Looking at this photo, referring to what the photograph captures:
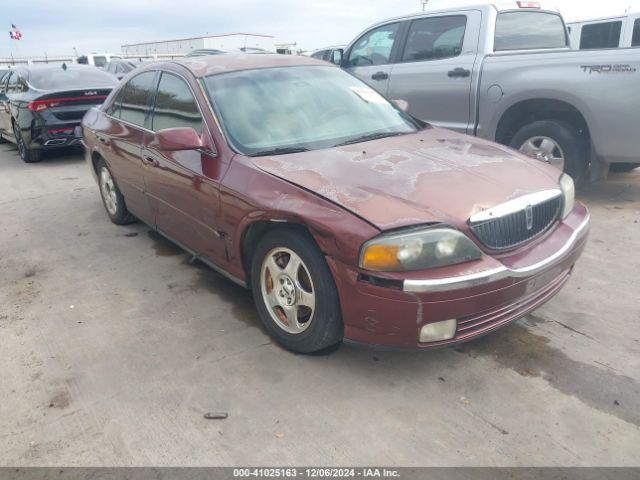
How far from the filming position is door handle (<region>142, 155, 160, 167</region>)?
3941 mm

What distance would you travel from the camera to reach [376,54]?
22.4ft

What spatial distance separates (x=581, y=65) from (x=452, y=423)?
155 inches

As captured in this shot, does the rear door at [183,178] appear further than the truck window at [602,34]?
No

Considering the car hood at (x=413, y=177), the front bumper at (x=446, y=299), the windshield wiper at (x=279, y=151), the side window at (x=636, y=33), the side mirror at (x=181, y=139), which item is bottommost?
the front bumper at (x=446, y=299)

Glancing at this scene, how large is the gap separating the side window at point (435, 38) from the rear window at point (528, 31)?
1.40 feet

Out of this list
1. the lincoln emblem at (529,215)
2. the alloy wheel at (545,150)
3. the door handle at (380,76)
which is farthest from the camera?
the door handle at (380,76)

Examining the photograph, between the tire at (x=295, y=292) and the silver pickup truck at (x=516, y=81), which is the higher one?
the silver pickup truck at (x=516, y=81)

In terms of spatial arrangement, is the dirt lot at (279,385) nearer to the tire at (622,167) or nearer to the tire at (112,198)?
the tire at (112,198)

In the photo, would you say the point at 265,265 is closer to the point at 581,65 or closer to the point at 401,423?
the point at 401,423

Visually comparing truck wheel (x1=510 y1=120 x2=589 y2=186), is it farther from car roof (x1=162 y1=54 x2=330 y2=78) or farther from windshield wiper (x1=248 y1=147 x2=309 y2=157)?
windshield wiper (x1=248 y1=147 x2=309 y2=157)

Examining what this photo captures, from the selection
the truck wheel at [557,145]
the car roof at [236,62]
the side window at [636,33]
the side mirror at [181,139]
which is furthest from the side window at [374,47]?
the side window at [636,33]

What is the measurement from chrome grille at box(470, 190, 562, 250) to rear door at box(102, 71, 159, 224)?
111 inches

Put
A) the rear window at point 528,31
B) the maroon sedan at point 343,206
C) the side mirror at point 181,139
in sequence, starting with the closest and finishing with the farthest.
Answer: the maroon sedan at point 343,206
the side mirror at point 181,139
the rear window at point 528,31

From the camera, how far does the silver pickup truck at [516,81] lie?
480cm
